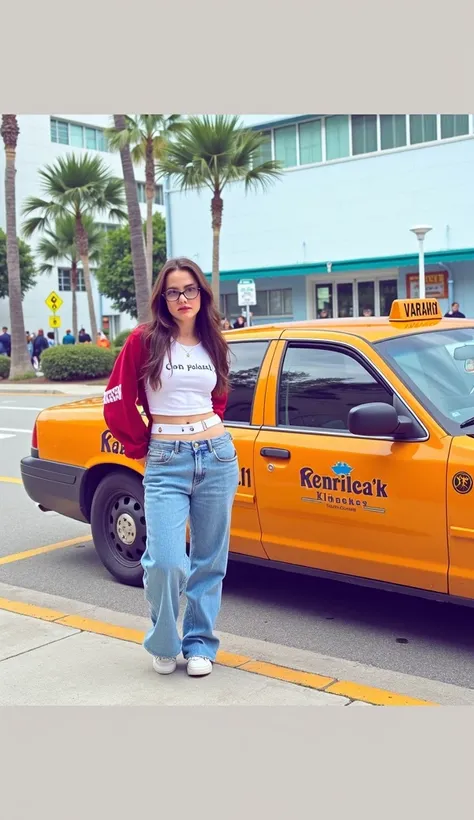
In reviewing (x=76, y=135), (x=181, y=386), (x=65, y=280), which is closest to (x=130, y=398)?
(x=181, y=386)

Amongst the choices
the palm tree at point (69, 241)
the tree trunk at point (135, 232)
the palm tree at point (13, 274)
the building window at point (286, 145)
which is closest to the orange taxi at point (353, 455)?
the tree trunk at point (135, 232)

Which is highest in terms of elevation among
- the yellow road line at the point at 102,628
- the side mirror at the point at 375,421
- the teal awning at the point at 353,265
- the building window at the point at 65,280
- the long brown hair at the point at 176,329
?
the building window at the point at 65,280

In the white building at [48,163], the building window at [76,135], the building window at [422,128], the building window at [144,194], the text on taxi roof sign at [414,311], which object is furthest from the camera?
the building window at [144,194]

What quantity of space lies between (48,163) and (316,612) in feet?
163

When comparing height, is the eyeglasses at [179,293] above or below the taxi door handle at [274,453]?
above

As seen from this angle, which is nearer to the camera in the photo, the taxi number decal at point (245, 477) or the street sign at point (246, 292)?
the taxi number decal at point (245, 477)

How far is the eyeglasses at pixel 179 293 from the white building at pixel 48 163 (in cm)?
4654

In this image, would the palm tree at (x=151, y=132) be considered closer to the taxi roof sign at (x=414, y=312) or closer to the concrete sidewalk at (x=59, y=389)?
the concrete sidewalk at (x=59, y=389)

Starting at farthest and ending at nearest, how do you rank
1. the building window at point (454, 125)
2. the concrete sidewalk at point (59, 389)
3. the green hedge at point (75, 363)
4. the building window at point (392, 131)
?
the building window at point (392, 131) → the green hedge at point (75, 363) → the building window at point (454, 125) → the concrete sidewalk at point (59, 389)

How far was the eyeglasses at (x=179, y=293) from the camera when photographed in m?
4.14

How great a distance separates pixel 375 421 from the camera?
4543 millimetres

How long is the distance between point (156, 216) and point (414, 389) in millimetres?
43416

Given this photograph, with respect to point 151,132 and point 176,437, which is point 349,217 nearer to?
point 151,132

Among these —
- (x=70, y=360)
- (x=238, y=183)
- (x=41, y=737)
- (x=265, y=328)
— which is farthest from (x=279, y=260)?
(x=41, y=737)
